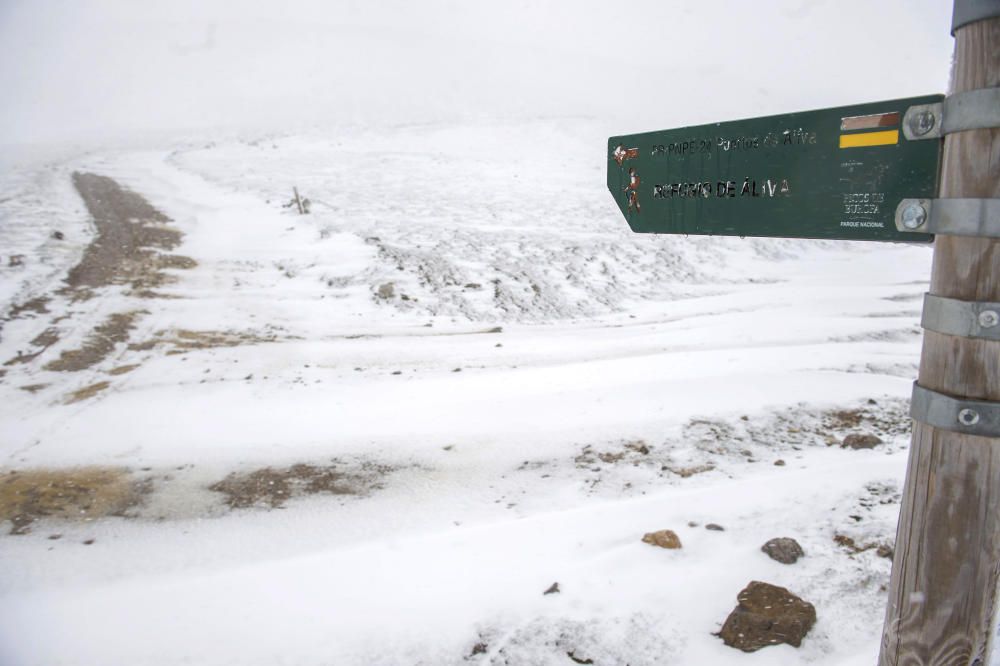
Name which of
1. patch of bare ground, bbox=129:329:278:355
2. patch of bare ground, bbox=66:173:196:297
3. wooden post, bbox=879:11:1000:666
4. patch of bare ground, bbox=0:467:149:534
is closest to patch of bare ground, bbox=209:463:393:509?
patch of bare ground, bbox=0:467:149:534

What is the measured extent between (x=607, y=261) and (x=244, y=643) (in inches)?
393

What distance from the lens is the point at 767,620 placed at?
2727 millimetres

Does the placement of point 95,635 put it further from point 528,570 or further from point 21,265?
point 21,265

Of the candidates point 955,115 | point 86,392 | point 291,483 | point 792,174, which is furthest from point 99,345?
point 955,115

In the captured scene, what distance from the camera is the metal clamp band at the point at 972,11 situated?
131 centimetres

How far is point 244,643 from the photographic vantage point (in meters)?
2.91

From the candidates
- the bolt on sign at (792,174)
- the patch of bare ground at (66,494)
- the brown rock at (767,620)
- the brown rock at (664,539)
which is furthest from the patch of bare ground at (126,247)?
the brown rock at (767,620)

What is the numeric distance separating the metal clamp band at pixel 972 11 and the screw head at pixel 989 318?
0.68 m

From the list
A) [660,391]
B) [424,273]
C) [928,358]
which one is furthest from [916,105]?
[424,273]

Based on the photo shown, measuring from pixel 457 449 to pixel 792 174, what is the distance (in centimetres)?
374

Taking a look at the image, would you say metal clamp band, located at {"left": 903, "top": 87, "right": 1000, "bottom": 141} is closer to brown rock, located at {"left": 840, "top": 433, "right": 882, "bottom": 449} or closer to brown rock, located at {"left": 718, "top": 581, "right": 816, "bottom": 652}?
brown rock, located at {"left": 718, "top": 581, "right": 816, "bottom": 652}

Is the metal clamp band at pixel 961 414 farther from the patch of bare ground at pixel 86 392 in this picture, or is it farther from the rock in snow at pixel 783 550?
the patch of bare ground at pixel 86 392

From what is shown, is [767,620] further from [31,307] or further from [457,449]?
[31,307]

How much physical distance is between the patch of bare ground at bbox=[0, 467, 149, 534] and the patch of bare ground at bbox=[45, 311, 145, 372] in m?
2.26
